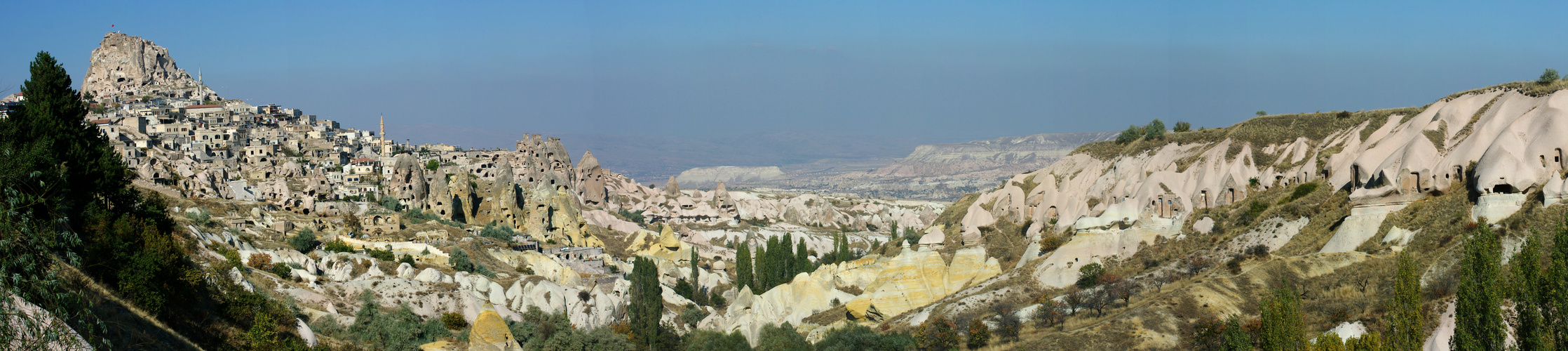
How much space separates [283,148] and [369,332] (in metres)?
86.0

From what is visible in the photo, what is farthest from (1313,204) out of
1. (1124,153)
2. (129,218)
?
(129,218)

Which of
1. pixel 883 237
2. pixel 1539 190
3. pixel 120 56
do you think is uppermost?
pixel 120 56

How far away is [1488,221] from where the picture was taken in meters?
37.3

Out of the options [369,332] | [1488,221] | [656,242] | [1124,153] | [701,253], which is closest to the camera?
[1488,221]

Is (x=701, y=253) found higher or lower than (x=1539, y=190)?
lower

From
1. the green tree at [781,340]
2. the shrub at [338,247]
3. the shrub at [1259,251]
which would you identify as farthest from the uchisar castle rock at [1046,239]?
the green tree at [781,340]

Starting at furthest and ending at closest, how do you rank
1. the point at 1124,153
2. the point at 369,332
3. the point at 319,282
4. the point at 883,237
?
the point at 883,237 < the point at 1124,153 < the point at 319,282 < the point at 369,332

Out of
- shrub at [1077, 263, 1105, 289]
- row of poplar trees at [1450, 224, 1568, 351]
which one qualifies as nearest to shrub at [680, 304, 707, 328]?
shrub at [1077, 263, 1105, 289]

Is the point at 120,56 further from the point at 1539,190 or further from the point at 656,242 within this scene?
the point at 1539,190

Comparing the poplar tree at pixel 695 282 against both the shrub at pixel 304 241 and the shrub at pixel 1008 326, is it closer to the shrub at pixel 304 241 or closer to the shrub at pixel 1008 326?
the shrub at pixel 304 241

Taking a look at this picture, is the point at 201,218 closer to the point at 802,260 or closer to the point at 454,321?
the point at 454,321

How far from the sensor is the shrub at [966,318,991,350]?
39.3 metres

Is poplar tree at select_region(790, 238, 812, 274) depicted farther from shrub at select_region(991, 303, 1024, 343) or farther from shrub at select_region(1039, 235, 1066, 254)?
shrub at select_region(991, 303, 1024, 343)

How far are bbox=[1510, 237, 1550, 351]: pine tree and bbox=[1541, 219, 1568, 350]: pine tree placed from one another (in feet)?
0.52
